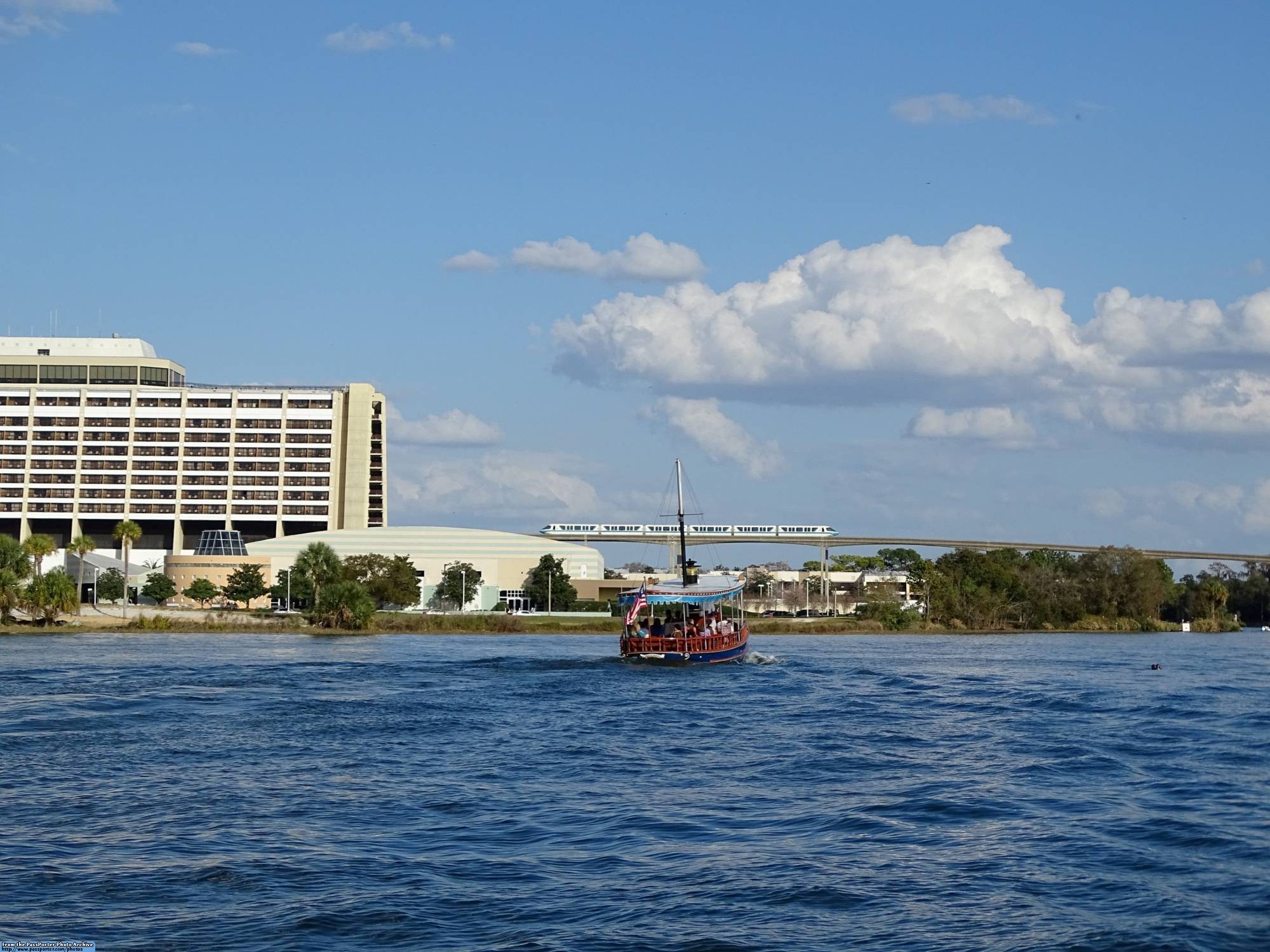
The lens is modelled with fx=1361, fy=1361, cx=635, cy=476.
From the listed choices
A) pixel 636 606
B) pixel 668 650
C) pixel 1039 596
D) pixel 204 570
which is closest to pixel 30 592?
pixel 636 606

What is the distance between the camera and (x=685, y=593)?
77.8m

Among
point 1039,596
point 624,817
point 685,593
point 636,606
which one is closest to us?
point 624,817

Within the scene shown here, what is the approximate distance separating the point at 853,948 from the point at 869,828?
9.03m

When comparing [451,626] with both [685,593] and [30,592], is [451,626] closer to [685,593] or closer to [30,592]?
[30,592]

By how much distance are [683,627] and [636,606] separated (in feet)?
12.0

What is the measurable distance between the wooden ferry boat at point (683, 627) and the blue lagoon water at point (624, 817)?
572 inches

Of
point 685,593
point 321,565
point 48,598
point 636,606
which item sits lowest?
point 636,606

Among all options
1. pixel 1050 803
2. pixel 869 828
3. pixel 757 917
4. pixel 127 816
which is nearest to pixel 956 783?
pixel 1050 803

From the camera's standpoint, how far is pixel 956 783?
34.8 meters

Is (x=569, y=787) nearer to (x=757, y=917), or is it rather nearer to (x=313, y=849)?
(x=313, y=849)

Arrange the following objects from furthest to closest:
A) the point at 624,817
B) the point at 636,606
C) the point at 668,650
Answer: the point at 636,606, the point at 668,650, the point at 624,817

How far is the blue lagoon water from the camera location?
21.0 meters

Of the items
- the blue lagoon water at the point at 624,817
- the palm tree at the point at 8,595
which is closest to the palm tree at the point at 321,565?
the palm tree at the point at 8,595

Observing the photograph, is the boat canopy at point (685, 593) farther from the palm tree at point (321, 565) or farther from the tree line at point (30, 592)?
Result: the tree line at point (30, 592)
